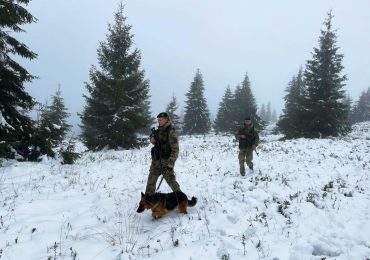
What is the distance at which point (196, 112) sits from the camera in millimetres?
48969

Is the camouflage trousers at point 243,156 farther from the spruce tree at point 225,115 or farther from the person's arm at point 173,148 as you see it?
the spruce tree at point 225,115

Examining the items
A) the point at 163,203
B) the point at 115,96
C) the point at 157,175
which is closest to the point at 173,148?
the point at 157,175

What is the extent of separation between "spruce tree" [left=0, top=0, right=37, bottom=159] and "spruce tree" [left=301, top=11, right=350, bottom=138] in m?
22.1

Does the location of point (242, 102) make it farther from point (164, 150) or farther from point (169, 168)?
point (169, 168)

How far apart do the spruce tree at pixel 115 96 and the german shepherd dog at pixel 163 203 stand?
13445 mm

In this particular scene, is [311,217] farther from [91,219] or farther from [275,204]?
[91,219]

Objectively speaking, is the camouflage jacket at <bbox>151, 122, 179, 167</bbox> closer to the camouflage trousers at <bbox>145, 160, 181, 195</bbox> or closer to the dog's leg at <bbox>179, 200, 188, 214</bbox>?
the camouflage trousers at <bbox>145, 160, 181, 195</bbox>

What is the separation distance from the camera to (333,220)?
735cm

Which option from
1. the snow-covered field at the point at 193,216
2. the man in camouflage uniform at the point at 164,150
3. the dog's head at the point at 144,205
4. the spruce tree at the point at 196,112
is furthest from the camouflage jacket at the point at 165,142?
the spruce tree at the point at 196,112

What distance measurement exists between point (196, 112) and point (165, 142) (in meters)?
40.8

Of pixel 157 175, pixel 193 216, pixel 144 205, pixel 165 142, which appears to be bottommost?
pixel 193 216

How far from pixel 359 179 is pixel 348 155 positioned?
6.44 m

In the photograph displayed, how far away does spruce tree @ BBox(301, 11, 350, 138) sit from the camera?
89.7 ft

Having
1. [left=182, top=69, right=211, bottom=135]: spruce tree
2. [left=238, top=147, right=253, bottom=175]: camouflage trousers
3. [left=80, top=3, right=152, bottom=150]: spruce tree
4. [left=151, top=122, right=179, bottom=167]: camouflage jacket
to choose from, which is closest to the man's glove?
[left=151, top=122, right=179, bottom=167]: camouflage jacket
